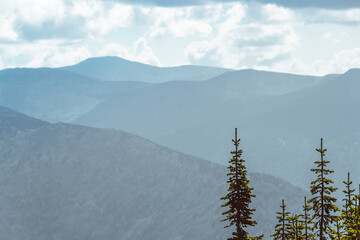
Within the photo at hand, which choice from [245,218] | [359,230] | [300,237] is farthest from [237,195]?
[359,230]

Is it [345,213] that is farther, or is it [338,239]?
[345,213]

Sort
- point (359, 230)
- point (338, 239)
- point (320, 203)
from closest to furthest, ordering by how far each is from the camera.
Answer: point (359, 230), point (338, 239), point (320, 203)

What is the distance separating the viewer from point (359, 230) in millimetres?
26094

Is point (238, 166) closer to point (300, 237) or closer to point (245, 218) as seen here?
point (245, 218)

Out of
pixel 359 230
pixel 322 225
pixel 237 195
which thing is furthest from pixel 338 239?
pixel 237 195

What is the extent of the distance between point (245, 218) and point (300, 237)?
12.3ft

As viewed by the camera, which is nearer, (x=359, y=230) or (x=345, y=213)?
(x=359, y=230)

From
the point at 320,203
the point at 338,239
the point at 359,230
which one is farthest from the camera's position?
the point at 320,203

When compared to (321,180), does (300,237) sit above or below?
below

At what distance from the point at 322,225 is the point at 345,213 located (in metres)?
2.36

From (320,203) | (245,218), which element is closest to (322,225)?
(320,203)

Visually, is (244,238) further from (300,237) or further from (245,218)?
(300,237)

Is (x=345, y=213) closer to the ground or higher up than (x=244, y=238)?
higher up

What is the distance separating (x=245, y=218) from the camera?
31469 mm
